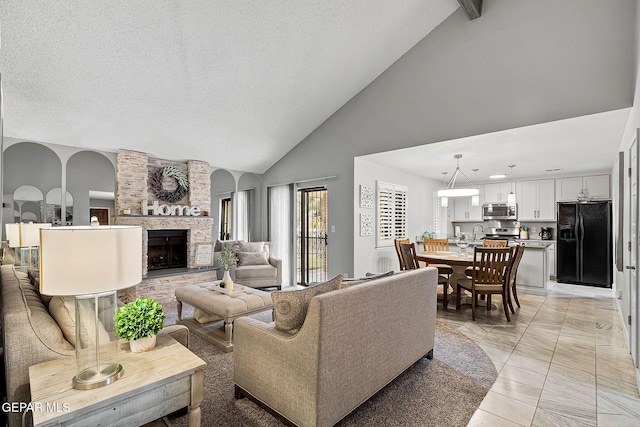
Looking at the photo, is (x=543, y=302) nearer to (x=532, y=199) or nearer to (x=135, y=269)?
(x=532, y=199)

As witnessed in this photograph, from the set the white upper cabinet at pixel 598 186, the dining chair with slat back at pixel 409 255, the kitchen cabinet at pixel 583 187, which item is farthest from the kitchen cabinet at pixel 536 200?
the dining chair with slat back at pixel 409 255

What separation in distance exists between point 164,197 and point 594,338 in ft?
20.4

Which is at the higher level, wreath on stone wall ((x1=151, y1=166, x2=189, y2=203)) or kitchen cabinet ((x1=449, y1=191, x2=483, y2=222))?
wreath on stone wall ((x1=151, y1=166, x2=189, y2=203))

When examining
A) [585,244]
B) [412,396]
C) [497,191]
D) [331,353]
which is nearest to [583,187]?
[585,244]

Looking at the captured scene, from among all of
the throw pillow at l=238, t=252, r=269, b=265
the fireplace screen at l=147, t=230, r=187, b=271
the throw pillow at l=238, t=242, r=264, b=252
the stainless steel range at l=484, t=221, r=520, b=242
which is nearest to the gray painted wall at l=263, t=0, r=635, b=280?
the throw pillow at l=238, t=252, r=269, b=265

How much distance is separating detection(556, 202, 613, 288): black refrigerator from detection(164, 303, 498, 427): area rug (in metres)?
4.51

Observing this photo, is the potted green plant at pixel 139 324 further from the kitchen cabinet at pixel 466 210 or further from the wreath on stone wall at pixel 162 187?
the kitchen cabinet at pixel 466 210

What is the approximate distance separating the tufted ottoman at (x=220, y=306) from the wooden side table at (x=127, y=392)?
1.41m

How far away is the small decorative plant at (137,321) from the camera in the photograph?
5.06ft

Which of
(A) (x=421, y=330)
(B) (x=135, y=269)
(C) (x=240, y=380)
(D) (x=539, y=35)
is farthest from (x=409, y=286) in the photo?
(D) (x=539, y=35)

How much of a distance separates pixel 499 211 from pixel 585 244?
1653 mm

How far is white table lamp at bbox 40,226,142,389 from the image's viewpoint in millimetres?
1177

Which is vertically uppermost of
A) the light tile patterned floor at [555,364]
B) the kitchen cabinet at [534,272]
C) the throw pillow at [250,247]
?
the throw pillow at [250,247]

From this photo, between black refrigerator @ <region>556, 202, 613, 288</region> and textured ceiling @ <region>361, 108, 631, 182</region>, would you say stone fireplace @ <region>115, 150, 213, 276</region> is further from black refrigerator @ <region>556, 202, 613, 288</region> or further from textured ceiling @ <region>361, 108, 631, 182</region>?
black refrigerator @ <region>556, 202, 613, 288</region>
